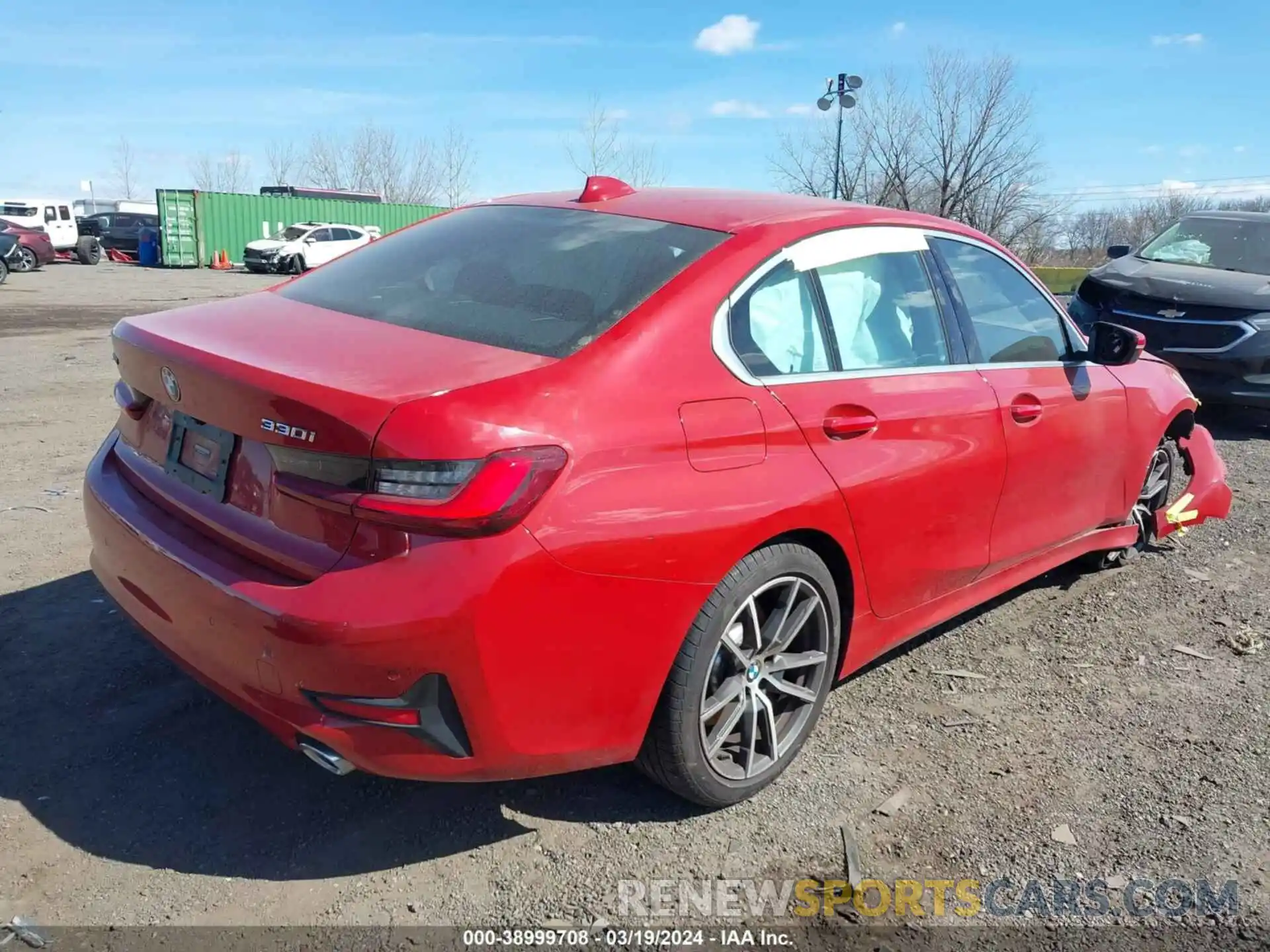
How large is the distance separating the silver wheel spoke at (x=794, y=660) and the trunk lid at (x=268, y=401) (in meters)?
1.13

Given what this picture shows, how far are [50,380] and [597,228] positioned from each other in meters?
8.16

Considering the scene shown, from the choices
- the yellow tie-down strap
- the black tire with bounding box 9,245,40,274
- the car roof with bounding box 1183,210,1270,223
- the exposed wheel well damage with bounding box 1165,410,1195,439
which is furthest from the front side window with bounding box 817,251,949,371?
the black tire with bounding box 9,245,40,274

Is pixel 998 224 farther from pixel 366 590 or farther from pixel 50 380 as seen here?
pixel 366 590

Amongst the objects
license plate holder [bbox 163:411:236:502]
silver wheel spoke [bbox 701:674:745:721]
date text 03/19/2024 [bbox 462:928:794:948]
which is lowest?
date text 03/19/2024 [bbox 462:928:794:948]

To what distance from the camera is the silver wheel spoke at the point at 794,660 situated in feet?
9.70

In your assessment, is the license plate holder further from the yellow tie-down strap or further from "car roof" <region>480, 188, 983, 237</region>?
the yellow tie-down strap

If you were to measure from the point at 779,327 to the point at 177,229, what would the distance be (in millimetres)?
40682

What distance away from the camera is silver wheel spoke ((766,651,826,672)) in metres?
2.96

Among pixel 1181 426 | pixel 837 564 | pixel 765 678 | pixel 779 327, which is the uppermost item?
pixel 779 327

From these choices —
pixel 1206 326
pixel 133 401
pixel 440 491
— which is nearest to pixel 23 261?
pixel 1206 326

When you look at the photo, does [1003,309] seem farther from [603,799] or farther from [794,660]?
[603,799]

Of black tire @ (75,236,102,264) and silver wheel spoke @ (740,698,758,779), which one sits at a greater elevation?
black tire @ (75,236,102,264)

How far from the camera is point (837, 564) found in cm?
311

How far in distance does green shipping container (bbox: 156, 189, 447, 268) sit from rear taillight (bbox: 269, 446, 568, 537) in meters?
36.9
